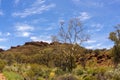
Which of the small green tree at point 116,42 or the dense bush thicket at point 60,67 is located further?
the small green tree at point 116,42

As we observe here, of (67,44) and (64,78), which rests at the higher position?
(67,44)

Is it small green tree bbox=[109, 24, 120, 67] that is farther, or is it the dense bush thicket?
small green tree bbox=[109, 24, 120, 67]

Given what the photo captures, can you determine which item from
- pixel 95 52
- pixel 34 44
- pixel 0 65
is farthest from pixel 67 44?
pixel 34 44

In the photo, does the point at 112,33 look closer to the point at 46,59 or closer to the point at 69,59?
the point at 69,59

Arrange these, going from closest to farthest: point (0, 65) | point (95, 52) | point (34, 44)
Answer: point (0, 65) < point (95, 52) < point (34, 44)

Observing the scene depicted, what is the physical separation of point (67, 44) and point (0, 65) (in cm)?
1518

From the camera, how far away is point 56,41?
52.4 metres

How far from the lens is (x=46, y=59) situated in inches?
3216

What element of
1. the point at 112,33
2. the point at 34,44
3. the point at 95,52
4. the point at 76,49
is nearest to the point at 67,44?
the point at 76,49

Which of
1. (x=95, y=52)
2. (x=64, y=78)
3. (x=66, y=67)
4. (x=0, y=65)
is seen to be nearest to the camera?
(x=64, y=78)

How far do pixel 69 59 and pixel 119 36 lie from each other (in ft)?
42.2

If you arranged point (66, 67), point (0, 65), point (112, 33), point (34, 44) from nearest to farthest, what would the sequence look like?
point (0, 65), point (66, 67), point (112, 33), point (34, 44)

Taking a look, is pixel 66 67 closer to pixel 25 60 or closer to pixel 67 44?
pixel 67 44

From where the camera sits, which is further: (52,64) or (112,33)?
(52,64)
